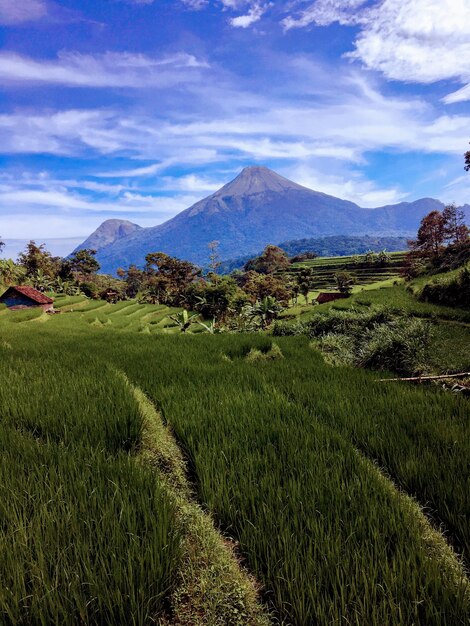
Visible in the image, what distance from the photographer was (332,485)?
2260 mm

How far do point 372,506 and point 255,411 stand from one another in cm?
185

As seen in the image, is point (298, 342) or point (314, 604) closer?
point (314, 604)

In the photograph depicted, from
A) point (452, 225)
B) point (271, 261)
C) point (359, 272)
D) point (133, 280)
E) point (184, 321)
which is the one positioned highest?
point (271, 261)

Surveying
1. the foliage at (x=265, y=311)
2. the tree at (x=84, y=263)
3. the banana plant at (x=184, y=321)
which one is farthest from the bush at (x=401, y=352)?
the tree at (x=84, y=263)

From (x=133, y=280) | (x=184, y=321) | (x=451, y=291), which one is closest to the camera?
(x=451, y=291)

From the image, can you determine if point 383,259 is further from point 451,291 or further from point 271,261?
point 451,291

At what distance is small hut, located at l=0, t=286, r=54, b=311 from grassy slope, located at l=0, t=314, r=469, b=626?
2918cm

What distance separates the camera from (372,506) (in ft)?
6.71

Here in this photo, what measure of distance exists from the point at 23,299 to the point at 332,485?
3389 cm

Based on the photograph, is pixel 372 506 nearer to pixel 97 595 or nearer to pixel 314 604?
pixel 314 604

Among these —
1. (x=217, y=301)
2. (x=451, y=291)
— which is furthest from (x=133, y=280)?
(x=451, y=291)

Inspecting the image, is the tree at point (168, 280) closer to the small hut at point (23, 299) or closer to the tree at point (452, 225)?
the small hut at point (23, 299)

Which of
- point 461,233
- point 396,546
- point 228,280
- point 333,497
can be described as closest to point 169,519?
point 333,497

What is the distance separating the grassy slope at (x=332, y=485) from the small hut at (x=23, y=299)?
95.7 ft
